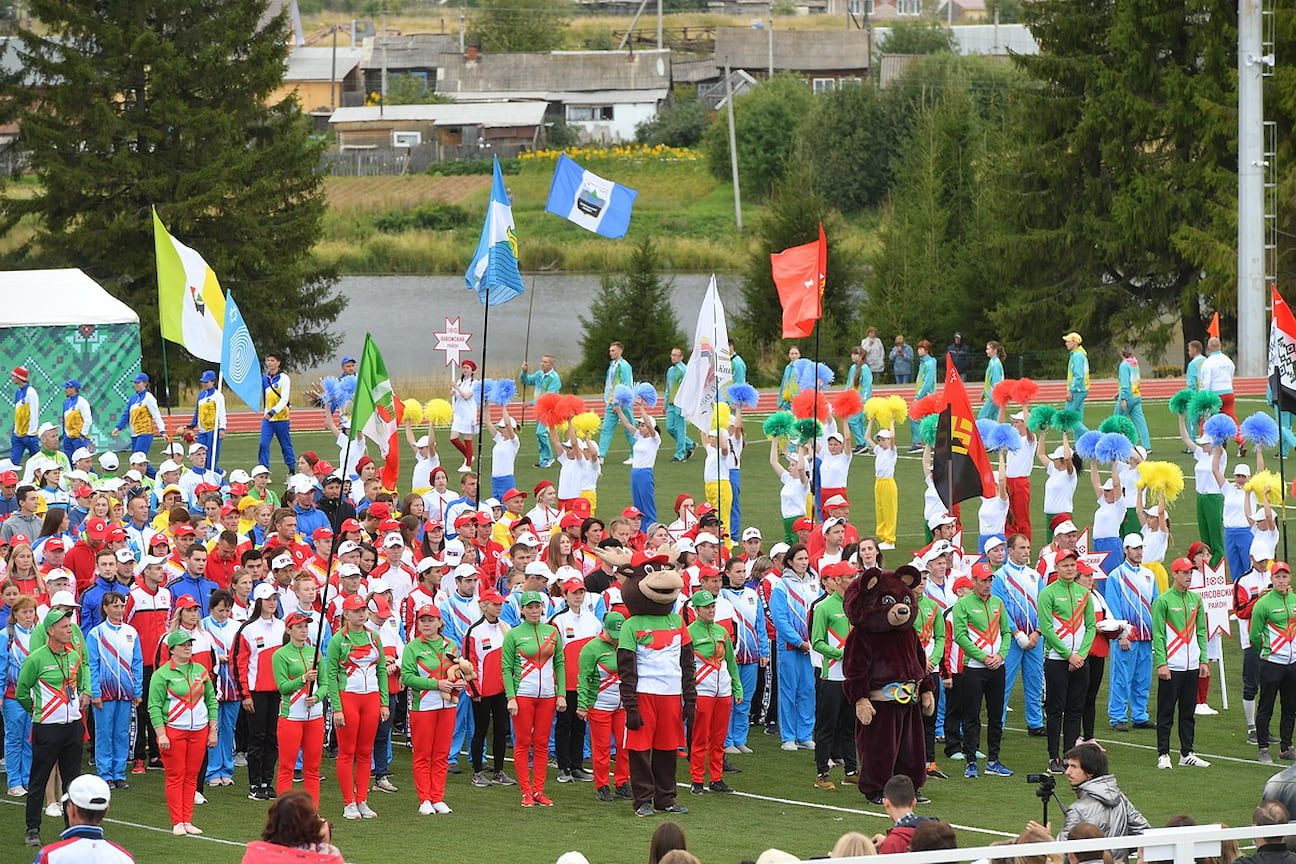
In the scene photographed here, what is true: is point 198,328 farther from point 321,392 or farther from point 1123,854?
point 1123,854

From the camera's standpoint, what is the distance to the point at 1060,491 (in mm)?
18766

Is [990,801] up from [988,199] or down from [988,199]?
down

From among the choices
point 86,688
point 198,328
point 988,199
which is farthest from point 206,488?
point 988,199

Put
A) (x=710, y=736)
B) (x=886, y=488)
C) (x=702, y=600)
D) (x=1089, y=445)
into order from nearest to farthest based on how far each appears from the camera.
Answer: (x=702, y=600) < (x=710, y=736) < (x=1089, y=445) < (x=886, y=488)

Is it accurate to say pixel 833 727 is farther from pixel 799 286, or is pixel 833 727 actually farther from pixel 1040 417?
pixel 1040 417

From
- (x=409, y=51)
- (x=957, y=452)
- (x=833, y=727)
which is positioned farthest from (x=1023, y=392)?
(x=409, y=51)

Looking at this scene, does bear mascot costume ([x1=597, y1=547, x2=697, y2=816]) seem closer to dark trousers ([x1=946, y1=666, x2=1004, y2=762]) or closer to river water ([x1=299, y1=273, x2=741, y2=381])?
dark trousers ([x1=946, y1=666, x2=1004, y2=762])

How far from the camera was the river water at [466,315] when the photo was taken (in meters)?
51.7

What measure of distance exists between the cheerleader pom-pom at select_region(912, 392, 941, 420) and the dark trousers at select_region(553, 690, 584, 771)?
8.93 m

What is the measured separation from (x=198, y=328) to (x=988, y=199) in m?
28.2

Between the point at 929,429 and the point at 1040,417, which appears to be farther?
the point at 929,429

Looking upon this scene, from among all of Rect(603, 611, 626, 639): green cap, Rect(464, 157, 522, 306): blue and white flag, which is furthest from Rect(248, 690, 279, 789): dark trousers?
Rect(464, 157, 522, 306): blue and white flag

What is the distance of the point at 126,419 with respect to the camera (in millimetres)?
27609

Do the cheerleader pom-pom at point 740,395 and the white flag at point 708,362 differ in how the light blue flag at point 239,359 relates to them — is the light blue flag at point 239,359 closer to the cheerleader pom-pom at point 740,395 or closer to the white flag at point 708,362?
the white flag at point 708,362
